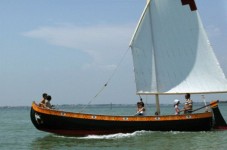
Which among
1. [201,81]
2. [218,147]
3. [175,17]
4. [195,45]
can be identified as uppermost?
[175,17]

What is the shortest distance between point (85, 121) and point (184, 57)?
7.81 metres

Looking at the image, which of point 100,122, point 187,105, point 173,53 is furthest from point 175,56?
point 100,122

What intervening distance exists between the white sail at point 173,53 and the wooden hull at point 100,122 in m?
2.33

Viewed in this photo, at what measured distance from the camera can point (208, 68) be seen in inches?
1088

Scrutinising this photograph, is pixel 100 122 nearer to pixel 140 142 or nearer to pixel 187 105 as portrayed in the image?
pixel 140 142

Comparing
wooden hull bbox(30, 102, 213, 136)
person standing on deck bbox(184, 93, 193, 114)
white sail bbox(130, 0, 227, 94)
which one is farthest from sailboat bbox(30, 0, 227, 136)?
wooden hull bbox(30, 102, 213, 136)

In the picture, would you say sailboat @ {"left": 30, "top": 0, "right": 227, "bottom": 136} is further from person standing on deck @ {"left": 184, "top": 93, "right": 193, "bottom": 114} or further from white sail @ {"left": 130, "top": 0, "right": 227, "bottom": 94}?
person standing on deck @ {"left": 184, "top": 93, "right": 193, "bottom": 114}

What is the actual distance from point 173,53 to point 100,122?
22.1 ft

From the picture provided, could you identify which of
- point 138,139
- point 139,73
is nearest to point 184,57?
point 139,73

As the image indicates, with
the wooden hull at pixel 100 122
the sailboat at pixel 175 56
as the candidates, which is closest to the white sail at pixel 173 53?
the sailboat at pixel 175 56

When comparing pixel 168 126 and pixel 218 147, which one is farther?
pixel 168 126

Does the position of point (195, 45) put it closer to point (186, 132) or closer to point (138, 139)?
point (186, 132)

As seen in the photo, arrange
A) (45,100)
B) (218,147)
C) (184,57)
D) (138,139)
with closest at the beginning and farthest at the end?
(218,147), (138,139), (45,100), (184,57)

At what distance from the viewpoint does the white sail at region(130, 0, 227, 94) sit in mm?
27203
